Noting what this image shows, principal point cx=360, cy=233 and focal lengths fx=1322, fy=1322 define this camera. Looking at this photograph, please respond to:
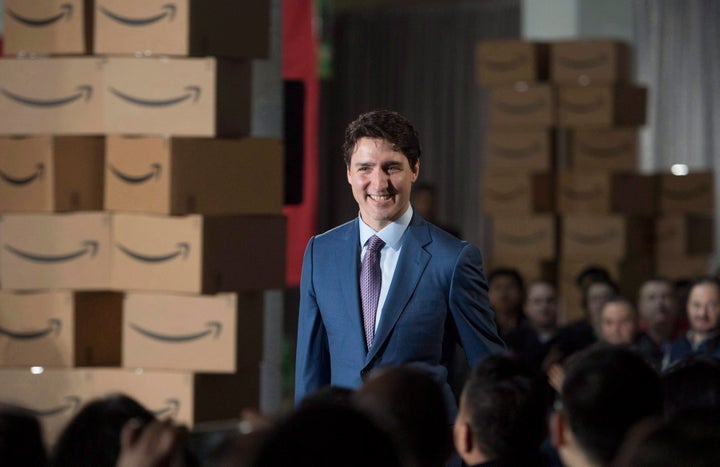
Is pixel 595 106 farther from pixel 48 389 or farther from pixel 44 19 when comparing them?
pixel 48 389

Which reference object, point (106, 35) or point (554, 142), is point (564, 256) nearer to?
point (554, 142)

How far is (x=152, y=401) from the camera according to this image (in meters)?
5.05

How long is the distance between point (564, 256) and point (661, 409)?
654 cm

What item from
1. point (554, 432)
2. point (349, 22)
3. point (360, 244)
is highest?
point (349, 22)

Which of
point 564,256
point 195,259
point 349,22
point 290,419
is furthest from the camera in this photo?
point 349,22

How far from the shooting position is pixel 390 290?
2914mm

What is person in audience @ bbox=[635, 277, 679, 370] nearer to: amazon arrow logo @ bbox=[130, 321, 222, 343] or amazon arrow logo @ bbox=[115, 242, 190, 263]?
amazon arrow logo @ bbox=[130, 321, 222, 343]

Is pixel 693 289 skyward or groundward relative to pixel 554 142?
groundward

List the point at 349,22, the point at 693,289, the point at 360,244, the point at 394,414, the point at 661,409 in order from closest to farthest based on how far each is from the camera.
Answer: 1. the point at 394,414
2. the point at 661,409
3. the point at 360,244
4. the point at 693,289
5. the point at 349,22

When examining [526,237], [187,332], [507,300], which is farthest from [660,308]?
[187,332]

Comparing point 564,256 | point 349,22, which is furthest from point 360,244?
point 349,22

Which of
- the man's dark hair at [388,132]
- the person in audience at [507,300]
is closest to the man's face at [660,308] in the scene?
the person in audience at [507,300]

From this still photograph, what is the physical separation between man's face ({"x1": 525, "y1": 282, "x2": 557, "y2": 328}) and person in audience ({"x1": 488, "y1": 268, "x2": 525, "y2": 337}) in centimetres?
7

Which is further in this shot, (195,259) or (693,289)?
(693,289)
